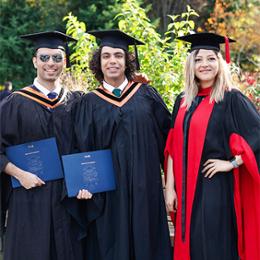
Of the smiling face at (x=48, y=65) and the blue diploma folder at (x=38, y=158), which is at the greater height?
the smiling face at (x=48, y=65)

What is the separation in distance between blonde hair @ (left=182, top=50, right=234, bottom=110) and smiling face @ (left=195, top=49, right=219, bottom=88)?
3 centimetres

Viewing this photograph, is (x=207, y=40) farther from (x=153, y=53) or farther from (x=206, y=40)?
(x=153, y=53)

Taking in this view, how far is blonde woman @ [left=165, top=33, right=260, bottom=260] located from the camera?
372cm

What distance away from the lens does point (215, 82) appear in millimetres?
3846

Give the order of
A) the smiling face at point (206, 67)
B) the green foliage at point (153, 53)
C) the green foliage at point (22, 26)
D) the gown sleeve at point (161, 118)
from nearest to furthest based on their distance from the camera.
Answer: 1. the smiling face at point (206, 67)
2. the gown sleeve at point (161, 118)
3. the green foliage at point (153, 53)
4. the green foliage at point (22, 26)

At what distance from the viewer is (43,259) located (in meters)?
3.97

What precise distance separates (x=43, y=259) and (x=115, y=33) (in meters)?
1.85

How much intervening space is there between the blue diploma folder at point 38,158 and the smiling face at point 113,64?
0.68m

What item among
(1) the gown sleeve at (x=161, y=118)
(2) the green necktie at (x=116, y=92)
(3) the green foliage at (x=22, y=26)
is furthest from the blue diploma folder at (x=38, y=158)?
(3) the green foliage at (x=22, y=26)

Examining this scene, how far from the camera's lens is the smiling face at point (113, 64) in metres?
4.06

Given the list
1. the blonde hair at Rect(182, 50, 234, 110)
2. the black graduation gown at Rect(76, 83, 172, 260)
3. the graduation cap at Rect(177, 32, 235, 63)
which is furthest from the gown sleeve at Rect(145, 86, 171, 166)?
the graduation cap at Rect(177, 32, 235, 63)

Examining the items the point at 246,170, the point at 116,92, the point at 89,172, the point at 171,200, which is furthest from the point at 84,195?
the point at 246,170

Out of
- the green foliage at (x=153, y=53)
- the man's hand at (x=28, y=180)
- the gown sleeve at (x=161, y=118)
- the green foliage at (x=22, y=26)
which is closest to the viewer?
the man's hand at (x=28, y=180)

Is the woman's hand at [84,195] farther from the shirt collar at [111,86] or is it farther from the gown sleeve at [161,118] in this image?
the shirt collar at [111,86]
